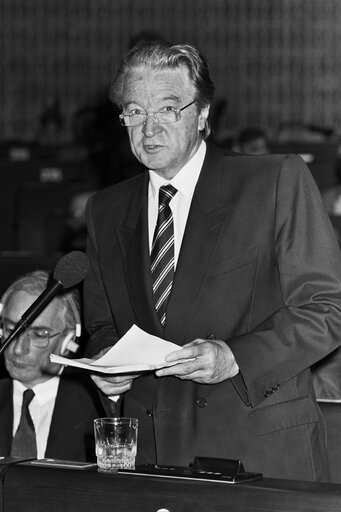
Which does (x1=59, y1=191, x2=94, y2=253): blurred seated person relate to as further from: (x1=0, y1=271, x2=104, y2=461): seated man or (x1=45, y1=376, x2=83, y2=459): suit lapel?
(x1=45, y1=376, x2=83, y2=459): suit lapel

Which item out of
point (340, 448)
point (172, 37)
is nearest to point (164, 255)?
point (340, 448)

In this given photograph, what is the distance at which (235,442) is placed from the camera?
6.77 feet

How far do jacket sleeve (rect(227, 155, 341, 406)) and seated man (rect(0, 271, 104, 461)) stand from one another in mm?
735

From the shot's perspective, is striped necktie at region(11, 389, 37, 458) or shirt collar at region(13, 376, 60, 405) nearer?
striped necktie at region(11, 389, 37, 458)

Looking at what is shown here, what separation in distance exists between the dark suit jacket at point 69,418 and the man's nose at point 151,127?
896mm

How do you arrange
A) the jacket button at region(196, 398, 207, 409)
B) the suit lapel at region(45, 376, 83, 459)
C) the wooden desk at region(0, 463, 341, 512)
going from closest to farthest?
1. the wooden desk at region(0, 463, 341, 512)
2. the jacket button at region(196, 398, 207, 409)
3. the suit lapel at region(45, 376, 83, 459)

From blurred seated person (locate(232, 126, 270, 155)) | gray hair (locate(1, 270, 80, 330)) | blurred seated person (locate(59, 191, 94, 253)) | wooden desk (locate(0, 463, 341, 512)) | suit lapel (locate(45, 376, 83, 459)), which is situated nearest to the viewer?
wooden desk (locate(0, 463, 341, 512))

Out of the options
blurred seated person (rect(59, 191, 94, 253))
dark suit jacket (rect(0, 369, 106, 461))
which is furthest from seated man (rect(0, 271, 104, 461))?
blurred seated person (rect(59, 191, 94, 253))

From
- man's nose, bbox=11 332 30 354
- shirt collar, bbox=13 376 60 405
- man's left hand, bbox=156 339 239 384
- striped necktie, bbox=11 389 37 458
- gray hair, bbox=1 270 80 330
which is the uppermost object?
gray hair, bbox=1 270 80 330

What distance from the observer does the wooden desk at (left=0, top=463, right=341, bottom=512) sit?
1.55 metres

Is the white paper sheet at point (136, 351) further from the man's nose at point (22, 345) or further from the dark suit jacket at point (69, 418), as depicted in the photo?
the man's nose at point (22, 345)

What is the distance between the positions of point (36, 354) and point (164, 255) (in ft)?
2.51

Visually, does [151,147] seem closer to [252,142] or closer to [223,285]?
[223,285]

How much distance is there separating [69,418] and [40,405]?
0.19 meters
